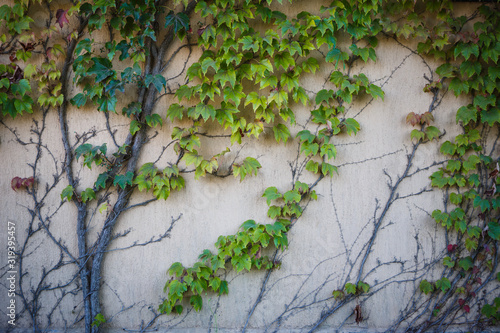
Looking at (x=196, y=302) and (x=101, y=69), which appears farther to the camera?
(x=196, y=302)

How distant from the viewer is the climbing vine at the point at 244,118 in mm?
2572

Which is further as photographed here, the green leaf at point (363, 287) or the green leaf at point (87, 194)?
the green leaf at point (363, 287)

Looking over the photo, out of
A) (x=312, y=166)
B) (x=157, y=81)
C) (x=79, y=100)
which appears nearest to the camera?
(x=157, y=81)

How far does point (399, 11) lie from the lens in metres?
2.71

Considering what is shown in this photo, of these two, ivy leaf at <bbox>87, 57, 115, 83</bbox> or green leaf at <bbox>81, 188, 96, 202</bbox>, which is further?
green leaf at <bbox>81, 188, 96, 202</bbox>

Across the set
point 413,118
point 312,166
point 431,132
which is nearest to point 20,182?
point 312,166

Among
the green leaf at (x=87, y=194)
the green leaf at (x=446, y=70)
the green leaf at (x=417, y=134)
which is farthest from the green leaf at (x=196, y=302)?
the green leaf at (x=446, y=70)

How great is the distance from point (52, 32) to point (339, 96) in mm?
2183

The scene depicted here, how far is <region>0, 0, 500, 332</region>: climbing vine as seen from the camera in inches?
101

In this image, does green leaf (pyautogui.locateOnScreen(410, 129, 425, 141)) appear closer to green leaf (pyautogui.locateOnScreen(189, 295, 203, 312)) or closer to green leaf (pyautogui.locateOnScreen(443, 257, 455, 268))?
green leaf (pyautogui.locateOnScreen(443, 257, 455, 268))

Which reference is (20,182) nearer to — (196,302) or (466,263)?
(196,302)

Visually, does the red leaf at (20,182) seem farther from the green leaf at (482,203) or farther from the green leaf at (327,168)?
the green leaf at (482,203)

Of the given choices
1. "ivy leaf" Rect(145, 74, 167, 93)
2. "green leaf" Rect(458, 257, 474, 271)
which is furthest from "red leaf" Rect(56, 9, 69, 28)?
"green leaf" Rect(458, 257, 474, 271)

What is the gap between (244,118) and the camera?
266cm
